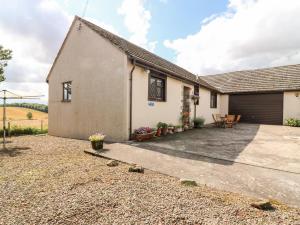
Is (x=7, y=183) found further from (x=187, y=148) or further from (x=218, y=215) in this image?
(x=187, y=148)

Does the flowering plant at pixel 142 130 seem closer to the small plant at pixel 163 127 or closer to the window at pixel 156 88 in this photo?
the small plant at pixel 163 127

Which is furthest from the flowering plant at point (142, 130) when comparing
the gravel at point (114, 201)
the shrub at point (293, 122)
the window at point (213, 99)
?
the shrub at point (293, 122)

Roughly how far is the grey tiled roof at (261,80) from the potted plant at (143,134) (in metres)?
14.5

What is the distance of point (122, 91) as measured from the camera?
8438 millimetres

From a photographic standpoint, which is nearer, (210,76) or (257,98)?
(257,98)

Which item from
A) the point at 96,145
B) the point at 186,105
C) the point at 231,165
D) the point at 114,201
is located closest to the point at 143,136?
the point at 96,145

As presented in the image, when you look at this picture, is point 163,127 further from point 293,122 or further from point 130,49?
point 293,122

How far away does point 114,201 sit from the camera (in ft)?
11.0

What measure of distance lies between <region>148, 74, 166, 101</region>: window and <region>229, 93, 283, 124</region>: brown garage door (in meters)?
12.3

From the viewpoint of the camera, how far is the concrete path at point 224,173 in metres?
3.87

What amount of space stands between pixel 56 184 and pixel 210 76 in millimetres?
24432

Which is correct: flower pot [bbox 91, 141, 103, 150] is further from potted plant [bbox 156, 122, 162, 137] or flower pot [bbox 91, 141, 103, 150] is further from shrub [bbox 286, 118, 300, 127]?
shrub [bbox 286, 118, 300, 127]

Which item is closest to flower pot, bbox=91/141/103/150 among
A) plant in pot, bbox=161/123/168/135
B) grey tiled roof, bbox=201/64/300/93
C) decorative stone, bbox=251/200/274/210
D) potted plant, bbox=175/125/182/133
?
plant in pot, bbox=161/123/168/135

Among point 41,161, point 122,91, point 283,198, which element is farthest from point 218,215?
point 122,91
